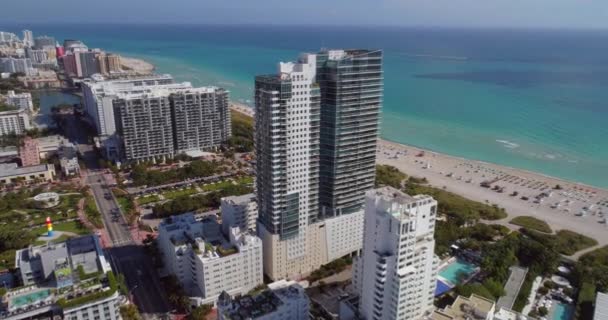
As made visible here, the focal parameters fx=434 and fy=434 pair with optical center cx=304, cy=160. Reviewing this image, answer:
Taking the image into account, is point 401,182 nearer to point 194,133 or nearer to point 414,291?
point 194,133

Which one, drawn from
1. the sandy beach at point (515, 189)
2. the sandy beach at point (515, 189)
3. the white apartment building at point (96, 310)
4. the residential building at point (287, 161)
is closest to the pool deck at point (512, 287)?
the sandy beach at point (515, 189)

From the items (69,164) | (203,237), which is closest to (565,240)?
(203,237)

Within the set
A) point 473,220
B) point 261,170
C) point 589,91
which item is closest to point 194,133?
point 261,170

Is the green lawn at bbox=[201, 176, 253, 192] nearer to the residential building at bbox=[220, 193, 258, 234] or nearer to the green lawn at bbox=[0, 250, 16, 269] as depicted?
the residential building at bbox=[220, 193, 258, 234]

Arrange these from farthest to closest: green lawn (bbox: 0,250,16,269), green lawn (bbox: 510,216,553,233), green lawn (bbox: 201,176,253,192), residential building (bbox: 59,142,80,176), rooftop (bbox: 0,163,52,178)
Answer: residential building (bbox: 59,142,80,176)
rooftop (bbox: 0,163,52,178)
green lawn (bbox: 201,176,253,192)
green lawn (bbox: 510,216,553,233)
green lawn (bbox: 0,250,16,269)

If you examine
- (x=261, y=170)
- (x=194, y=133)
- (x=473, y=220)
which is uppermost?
(x=261, y=170)

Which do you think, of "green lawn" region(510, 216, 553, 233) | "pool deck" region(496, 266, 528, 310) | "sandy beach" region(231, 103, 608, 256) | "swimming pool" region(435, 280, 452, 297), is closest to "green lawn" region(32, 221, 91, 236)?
"swimming pool" region(435, 280, 452, 297)

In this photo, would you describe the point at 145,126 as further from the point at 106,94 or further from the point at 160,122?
the point at 106,94
